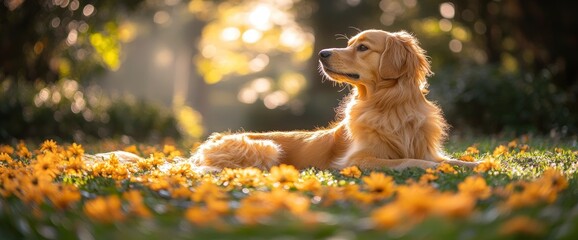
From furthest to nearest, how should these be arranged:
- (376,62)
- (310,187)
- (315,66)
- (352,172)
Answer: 1. (315,66)
2. (376,62)
3. (352,172)
4. (310,187)

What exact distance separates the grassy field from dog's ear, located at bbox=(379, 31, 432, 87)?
119 centimetres

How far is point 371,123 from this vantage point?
5.80m

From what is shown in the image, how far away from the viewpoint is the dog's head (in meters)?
5.94

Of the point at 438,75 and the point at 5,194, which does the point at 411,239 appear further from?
the point at 438,75

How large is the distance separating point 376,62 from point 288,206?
3180 mm

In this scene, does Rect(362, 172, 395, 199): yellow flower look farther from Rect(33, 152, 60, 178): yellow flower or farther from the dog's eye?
the dog's eye

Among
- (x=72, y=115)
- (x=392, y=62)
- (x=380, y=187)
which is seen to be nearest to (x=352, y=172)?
(x=380, y=187)

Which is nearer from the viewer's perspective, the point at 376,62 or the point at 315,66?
the point at 376,62

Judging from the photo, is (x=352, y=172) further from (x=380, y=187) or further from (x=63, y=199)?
(x=63, y=199)

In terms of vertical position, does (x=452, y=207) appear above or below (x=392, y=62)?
below

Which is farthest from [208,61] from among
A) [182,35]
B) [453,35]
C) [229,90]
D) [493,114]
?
[493,114]

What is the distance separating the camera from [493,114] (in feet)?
35.7

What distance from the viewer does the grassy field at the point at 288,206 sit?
8.62ft

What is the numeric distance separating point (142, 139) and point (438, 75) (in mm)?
5469
